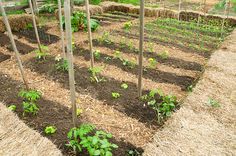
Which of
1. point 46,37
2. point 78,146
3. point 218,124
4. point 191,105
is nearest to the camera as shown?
point 78,146

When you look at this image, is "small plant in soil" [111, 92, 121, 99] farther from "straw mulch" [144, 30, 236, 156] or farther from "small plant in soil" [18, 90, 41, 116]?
"small plant in soil" [18, 90, 41, 116]

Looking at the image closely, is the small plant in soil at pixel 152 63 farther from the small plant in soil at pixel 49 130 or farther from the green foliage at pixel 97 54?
the small plant in soil at pixel 49 130

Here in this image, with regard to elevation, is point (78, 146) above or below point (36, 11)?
below

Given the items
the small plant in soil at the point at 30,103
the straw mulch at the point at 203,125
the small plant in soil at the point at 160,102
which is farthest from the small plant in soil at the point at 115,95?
the small plant in soil at the point at 30,103

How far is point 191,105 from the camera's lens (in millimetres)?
3367

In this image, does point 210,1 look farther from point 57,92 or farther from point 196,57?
point 57,92

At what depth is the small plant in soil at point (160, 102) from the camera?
3419 millimetres

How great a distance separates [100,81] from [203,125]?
6.52 feet

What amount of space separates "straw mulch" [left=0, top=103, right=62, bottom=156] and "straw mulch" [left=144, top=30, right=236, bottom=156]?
1099 millimetres

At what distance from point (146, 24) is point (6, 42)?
15.2 feet

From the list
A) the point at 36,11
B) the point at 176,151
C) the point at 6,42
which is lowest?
the point at 176,151

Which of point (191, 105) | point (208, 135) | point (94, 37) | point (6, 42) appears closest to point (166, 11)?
point (94, 37)

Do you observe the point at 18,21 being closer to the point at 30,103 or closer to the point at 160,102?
the point at 30,103

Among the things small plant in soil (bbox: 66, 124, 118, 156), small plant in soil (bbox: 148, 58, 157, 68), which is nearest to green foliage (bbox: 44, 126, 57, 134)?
small plant in soil (bbox: 66, 124, 118, 156)
